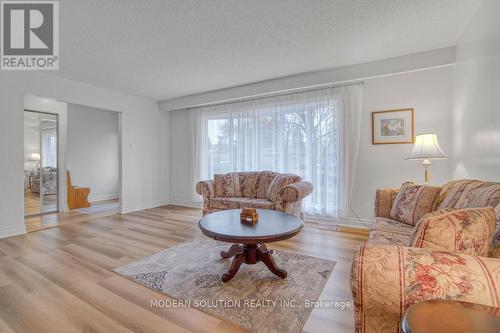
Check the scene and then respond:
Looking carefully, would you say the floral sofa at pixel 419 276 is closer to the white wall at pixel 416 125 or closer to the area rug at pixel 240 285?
the area rug at pixel 240 285

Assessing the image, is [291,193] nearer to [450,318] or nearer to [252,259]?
[252,259]

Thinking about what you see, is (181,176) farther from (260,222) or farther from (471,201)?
(471,201)

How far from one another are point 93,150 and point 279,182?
17.0 feet

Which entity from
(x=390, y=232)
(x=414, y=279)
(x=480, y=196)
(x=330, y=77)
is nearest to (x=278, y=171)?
(x=330, y=77)

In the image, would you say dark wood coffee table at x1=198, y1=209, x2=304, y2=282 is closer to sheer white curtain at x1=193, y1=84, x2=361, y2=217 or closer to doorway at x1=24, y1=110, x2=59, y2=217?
sheer white curtain at x1=193, y1=84, x2=361, y2=217

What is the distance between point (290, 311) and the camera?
5.39ft

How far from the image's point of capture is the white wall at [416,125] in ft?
10.3

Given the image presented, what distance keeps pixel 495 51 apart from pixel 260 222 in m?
2.35

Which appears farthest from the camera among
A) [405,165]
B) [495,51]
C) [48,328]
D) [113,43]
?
[405,165]

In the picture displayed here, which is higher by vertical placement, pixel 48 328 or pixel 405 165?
pixel 405 165

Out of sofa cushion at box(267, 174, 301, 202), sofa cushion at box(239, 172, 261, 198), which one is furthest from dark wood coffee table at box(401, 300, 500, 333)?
sofa cushion at box(239, 172, 261, 198)

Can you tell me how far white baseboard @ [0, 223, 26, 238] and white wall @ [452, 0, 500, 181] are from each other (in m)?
5.45

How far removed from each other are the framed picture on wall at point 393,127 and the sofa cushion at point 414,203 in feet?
4.11

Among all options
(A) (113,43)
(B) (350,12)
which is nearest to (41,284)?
(A) (113,43)
